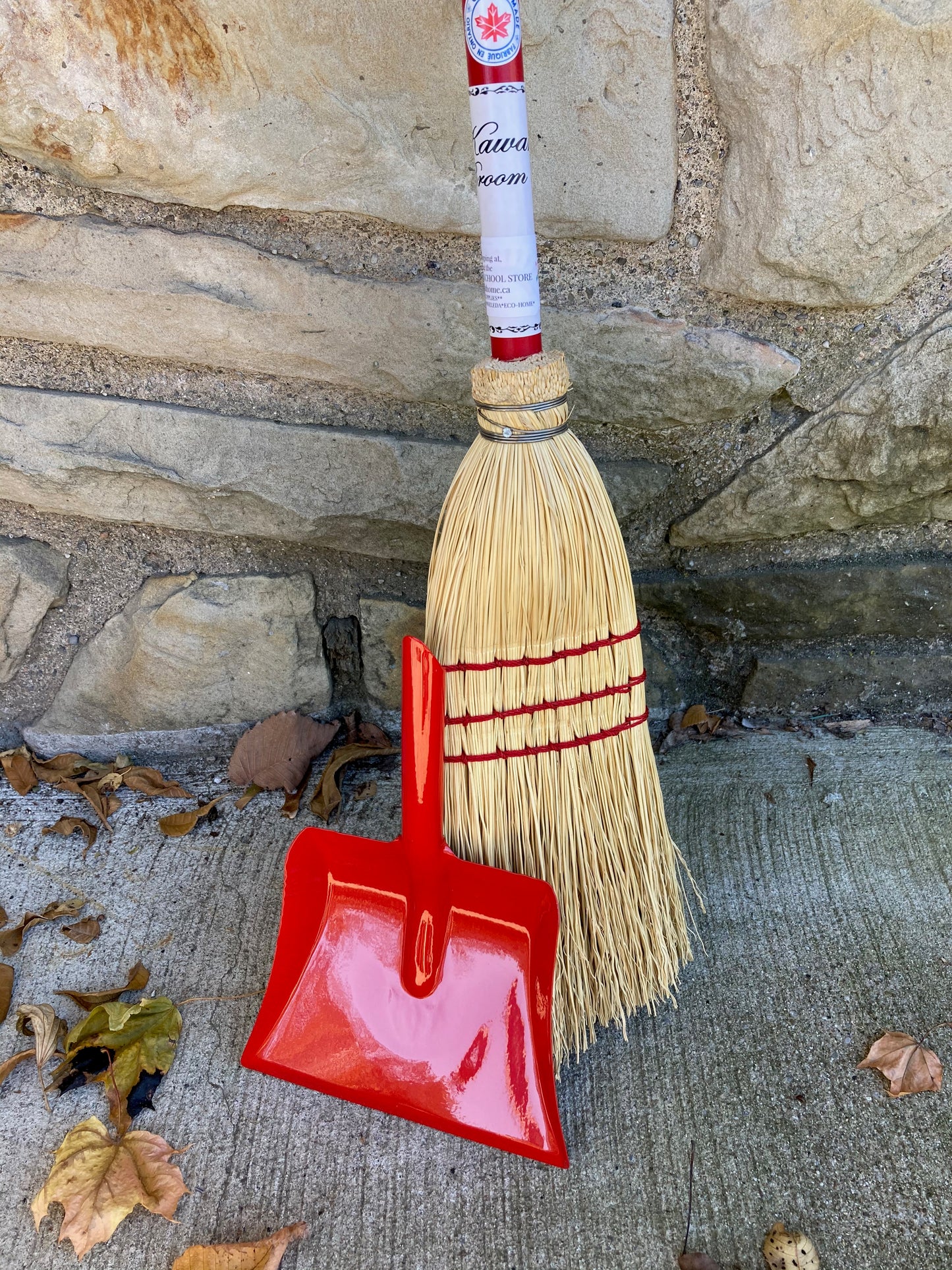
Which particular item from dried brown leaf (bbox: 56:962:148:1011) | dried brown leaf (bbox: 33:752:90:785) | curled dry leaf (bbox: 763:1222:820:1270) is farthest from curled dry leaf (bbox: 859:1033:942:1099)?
dried brown leaf (bbox: 33:752:90:785)

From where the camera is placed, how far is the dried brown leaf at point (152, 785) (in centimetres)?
142

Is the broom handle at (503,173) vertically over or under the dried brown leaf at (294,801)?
over

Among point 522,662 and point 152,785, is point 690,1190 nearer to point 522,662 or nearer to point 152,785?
point 522,662

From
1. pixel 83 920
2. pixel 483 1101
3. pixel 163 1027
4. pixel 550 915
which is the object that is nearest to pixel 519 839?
pixel 550 915

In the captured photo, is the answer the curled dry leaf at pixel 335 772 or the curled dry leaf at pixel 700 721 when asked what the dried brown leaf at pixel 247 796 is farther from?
the curled dry leaf at pixel 700 721

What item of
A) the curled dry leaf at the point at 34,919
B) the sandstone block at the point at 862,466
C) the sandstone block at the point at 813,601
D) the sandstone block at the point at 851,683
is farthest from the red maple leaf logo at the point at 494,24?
the curled dry leaf at the point at 34,919

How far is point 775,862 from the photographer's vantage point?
1.24 m

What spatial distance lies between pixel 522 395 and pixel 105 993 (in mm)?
870

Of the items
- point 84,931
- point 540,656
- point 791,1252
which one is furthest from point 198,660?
point 791,1252

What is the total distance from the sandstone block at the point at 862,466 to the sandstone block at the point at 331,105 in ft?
1.12

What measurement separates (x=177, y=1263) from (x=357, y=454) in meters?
0.93

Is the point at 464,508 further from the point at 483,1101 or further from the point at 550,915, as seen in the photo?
the point at 483,1101

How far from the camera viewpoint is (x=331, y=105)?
1039mm

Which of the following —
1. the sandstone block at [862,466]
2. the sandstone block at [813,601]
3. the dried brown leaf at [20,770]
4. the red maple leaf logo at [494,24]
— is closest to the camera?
the red maple leaf logo at [494,24]
